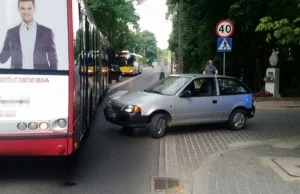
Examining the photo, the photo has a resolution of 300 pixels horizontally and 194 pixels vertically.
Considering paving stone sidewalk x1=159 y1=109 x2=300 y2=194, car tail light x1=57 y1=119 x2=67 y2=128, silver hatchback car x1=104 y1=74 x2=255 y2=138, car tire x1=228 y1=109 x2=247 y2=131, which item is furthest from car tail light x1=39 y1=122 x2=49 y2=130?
car tire x1=228 y1=109 x2=247 y2=131

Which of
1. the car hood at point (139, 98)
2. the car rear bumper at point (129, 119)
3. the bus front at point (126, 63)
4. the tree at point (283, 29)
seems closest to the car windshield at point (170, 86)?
the car hood at point (139, 98)

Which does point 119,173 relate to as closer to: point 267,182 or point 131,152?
point 131,152

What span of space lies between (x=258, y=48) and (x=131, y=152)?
1647cm

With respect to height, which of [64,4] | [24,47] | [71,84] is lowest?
[71,84]

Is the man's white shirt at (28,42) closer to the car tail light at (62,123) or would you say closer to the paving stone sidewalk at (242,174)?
the car tail light at (62,123)

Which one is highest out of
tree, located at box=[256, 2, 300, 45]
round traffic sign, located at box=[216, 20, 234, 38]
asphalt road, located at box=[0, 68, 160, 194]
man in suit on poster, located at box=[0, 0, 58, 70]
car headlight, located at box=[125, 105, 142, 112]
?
round traffic sign, located at box=[216, 20, 234, 38]

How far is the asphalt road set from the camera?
21.2ft

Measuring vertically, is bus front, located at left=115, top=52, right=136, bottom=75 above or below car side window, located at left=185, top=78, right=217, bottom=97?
above

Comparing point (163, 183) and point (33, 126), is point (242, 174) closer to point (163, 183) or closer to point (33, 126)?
point (163, 183)

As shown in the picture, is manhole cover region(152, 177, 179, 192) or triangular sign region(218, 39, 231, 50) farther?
triangular sign region(218, 39, 231, 50)

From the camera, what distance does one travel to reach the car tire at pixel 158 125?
1037 cm

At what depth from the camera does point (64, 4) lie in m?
6.03

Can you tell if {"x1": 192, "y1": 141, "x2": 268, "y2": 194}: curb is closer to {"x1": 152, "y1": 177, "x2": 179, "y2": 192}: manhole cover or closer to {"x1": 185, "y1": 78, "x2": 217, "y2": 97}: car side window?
{"x1": 152, "y1": 177, "x2": 179, "y2": 192}: manhole cover

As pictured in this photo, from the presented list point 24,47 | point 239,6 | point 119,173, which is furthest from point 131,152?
point 239,6
